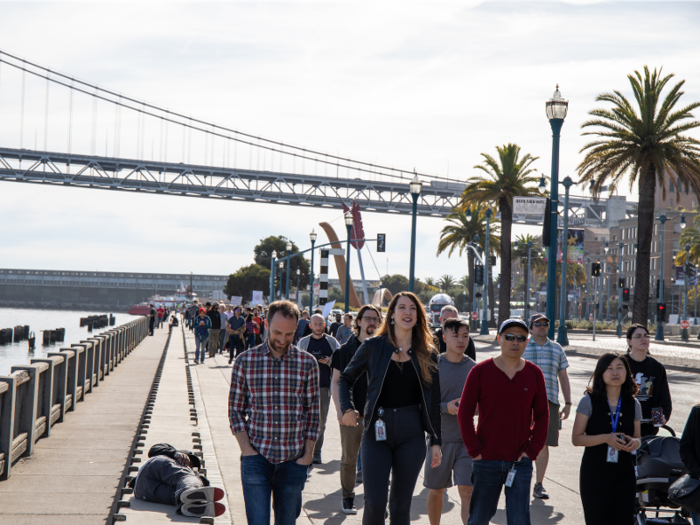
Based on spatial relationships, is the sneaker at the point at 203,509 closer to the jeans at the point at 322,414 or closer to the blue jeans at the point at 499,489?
the blue jeans at the point at 499,489

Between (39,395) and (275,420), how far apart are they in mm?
6881

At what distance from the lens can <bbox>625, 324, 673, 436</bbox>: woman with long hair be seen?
Result: 6.88 metres

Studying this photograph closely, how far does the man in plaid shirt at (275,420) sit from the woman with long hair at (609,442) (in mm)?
1893

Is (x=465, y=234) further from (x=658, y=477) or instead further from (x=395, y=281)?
(x=395, y=281)

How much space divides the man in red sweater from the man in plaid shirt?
3.53 feet

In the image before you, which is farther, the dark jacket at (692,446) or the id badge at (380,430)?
the id badge at (380,430)

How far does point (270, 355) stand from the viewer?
4.63 m

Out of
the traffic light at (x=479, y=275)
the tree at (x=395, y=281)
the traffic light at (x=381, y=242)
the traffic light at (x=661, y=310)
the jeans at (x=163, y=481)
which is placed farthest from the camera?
the tree at (x=395, y=281)

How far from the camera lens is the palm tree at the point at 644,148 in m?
31.0

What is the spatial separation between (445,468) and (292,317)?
2331 mm

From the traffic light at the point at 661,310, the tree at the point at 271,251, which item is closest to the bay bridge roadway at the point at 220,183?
the tree at the point at 271,251

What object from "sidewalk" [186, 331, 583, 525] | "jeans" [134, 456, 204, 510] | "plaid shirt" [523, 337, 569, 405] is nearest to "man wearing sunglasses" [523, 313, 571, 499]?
"plaid shirt" [523, 337, 569, 405]

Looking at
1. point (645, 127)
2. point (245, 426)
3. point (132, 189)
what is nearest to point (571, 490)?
point (245, 426)

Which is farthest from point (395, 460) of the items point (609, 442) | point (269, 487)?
point (609, 442)
